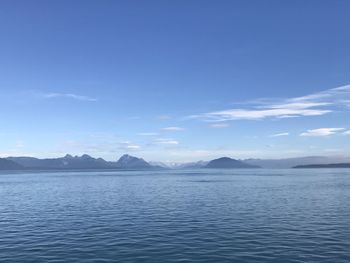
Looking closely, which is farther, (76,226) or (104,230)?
(76,226)

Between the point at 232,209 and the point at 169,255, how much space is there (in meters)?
37.6

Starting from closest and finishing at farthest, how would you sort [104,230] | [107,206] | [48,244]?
[48,244] → [104,230] → [107,206]

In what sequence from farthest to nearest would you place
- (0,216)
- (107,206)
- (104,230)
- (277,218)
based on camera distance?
1. (107,206)
2. (0,216)
3. (277,218)
4. (104,230)

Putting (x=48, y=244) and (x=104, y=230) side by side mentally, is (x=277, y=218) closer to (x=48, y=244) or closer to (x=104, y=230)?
(x=104, y=230)

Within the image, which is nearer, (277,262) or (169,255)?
(277,262)

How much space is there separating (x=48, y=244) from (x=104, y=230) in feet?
32.0

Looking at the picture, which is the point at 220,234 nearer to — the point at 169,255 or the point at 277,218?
the point at 169,255

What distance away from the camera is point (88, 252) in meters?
41.4

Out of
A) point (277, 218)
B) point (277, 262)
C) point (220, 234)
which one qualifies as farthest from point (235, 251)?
point (277, 218)

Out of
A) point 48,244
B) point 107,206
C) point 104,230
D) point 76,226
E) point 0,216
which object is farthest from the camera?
point 107,206

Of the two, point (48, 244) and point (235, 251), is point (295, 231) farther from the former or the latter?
point (48, 244)

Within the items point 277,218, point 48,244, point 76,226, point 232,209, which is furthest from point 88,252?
point 232,209

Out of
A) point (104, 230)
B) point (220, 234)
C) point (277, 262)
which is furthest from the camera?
point (104, 230)

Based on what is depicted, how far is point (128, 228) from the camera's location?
55.8m
